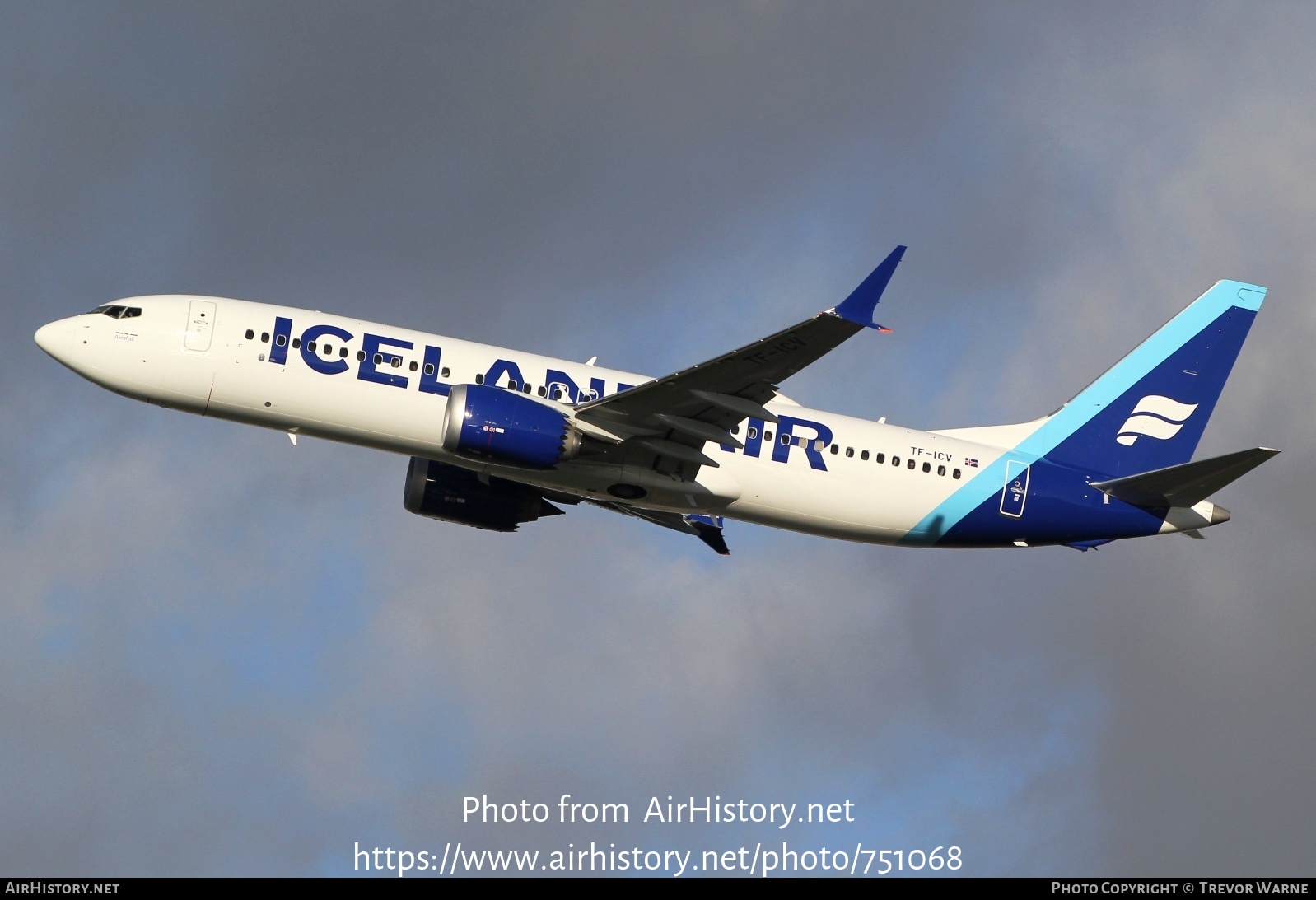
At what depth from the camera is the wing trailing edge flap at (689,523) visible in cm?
5159

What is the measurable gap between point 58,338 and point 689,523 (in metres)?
21.2

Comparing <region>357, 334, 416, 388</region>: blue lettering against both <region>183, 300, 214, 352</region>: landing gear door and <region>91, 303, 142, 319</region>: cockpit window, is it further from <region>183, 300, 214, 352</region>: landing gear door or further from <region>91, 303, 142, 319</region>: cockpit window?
<region>91, 303, 142, 319</region>: cockpit window

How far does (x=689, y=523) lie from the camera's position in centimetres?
5309

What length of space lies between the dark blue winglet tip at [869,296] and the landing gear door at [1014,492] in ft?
42.6

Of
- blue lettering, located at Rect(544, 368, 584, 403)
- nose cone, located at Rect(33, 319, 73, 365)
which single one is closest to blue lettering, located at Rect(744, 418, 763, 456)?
blue lettering, located at Rect(544, 368, 584, 403)

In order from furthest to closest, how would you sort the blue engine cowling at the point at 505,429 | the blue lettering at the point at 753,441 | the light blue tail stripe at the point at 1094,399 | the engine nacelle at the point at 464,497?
the engine nacelle at the point at 464,497
the light blue tail stripe at the point at 1094,399
the blue lettering at the point at 753,441
the blue engine cowling at the point at 505,429

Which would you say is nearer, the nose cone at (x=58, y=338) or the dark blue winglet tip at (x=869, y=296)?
the dark blue winglet tip at (x=869, y=296)

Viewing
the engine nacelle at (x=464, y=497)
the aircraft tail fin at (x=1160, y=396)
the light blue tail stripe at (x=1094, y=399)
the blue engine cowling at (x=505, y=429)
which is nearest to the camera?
the blue engine cowling at (x=505, y=429)

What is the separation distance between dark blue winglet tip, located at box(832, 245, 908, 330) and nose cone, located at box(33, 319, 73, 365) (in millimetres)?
22929

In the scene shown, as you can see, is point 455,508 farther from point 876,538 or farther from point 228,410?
point 876,538

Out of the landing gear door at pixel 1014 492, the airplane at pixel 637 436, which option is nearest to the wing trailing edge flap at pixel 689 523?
the airplane at pixel 637 436

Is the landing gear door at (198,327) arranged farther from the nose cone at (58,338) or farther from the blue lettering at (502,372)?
the blue lettering at (502,372)
